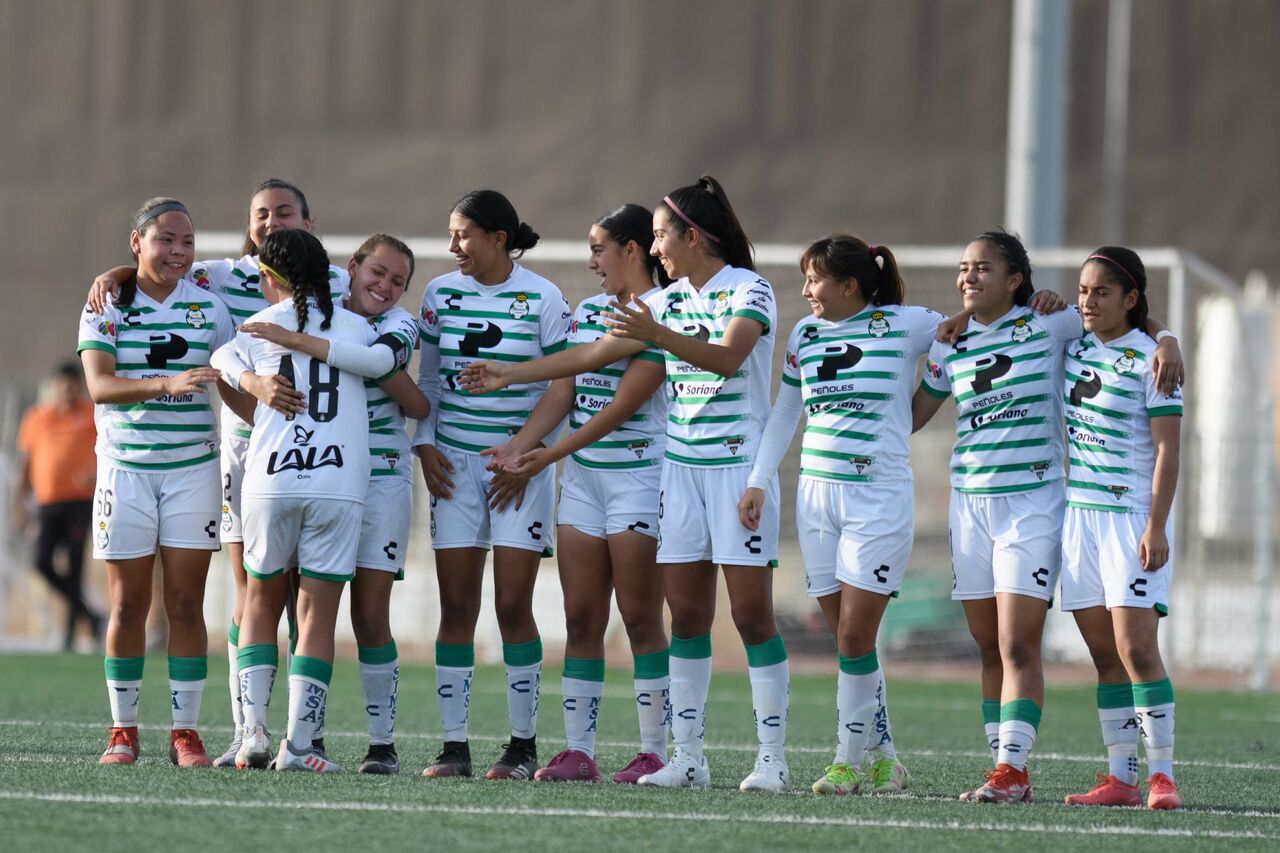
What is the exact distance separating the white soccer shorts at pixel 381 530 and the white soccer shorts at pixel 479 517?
138 mm

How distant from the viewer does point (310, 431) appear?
5.62 metres

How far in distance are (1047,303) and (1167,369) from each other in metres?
0.47

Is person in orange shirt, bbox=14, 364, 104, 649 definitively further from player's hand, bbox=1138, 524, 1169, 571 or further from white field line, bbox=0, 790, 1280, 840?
player's hand, bbox=1138, 524, 1169, 571

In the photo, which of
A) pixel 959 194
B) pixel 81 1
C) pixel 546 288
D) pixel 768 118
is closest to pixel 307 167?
pixel 81 1

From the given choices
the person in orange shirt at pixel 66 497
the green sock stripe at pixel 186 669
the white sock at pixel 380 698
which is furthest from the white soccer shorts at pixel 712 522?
the person in orange shirt at pixel 66 497

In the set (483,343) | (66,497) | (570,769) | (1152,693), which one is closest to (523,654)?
(570,769)

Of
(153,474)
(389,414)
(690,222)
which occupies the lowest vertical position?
(153,474)

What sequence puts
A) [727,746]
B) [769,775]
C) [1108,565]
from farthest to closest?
[727,746] < [769,775] < [1108,565]

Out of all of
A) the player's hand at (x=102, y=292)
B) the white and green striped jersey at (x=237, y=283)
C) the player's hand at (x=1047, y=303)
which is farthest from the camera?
the white and green striped jersey at (x=237, y=283)

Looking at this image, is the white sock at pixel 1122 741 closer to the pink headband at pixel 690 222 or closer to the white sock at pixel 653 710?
the white sock at pixel 653 710

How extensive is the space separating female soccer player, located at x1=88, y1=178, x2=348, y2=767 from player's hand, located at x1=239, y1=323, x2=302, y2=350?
0.40 meters

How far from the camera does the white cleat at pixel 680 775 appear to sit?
18.8 feet

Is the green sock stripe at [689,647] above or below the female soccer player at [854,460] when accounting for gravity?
below

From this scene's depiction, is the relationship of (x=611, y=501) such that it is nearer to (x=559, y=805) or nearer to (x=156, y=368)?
(x=559, y=805)
